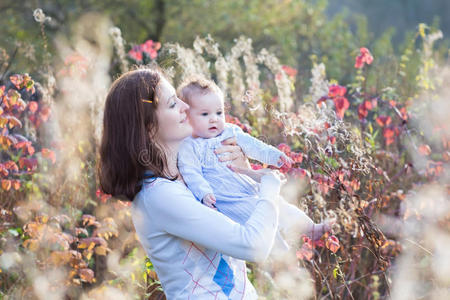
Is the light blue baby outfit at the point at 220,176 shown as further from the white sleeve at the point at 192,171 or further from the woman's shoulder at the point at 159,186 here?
the woman's shoulder at the point at 159,186

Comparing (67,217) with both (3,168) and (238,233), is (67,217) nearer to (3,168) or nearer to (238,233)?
(3,168)

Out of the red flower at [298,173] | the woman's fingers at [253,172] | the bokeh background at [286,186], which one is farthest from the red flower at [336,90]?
the woman's fingers at [253,172]

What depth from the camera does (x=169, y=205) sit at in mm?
1774

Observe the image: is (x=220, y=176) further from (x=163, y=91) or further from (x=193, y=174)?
(x=163, y=91)

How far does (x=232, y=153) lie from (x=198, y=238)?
59 centimetres

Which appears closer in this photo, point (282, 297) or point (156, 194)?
point (156, 194)

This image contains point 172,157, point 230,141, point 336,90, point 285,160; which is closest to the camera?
point 172,157

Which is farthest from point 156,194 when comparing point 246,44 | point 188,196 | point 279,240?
point 246,44

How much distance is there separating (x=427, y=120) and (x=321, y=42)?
6.53m

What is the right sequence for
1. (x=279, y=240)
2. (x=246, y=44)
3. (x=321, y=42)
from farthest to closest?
(x=321, y=42)
(x=246, y=44)
(x=279, y=240)

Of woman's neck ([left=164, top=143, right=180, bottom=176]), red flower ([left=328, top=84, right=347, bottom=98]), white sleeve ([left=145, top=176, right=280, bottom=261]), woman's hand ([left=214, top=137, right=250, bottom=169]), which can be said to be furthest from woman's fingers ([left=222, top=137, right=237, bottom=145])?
red flower ([left=328, top=84, right=347, bottom=98])

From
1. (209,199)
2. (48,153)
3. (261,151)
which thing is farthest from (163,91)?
(48,153)

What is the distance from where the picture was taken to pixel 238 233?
1737mm

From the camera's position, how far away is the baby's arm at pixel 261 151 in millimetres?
2294
